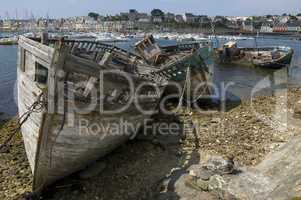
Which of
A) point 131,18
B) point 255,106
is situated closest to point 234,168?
point 255,106

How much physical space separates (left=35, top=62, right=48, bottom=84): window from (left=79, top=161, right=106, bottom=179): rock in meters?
2.93

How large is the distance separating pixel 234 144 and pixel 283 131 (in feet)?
8.16

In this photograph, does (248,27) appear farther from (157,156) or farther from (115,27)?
(157,156)

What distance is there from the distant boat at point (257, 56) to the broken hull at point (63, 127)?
98.6 feet

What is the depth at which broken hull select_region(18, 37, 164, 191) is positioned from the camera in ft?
30.6

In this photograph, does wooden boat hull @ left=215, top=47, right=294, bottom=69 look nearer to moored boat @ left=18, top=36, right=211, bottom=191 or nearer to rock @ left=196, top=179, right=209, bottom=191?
moored boat @ left=18, top=36, right=211, bottom=191

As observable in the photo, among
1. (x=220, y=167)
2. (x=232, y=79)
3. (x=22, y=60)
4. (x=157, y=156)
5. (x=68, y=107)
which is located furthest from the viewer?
(x=232, y=79)

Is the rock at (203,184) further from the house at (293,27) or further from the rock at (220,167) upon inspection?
the house at (293,27)

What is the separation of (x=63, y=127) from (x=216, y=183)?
4067 mm

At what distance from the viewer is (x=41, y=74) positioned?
10.3 m

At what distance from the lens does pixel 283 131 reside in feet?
48.0

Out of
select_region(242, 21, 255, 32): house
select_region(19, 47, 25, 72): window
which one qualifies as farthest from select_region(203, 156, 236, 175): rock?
select_region(242, 21, 255, 32): house

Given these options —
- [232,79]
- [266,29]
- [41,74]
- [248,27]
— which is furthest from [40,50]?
[248,27]

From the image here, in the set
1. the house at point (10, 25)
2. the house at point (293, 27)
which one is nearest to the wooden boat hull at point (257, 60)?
the house at point (10, 25)
